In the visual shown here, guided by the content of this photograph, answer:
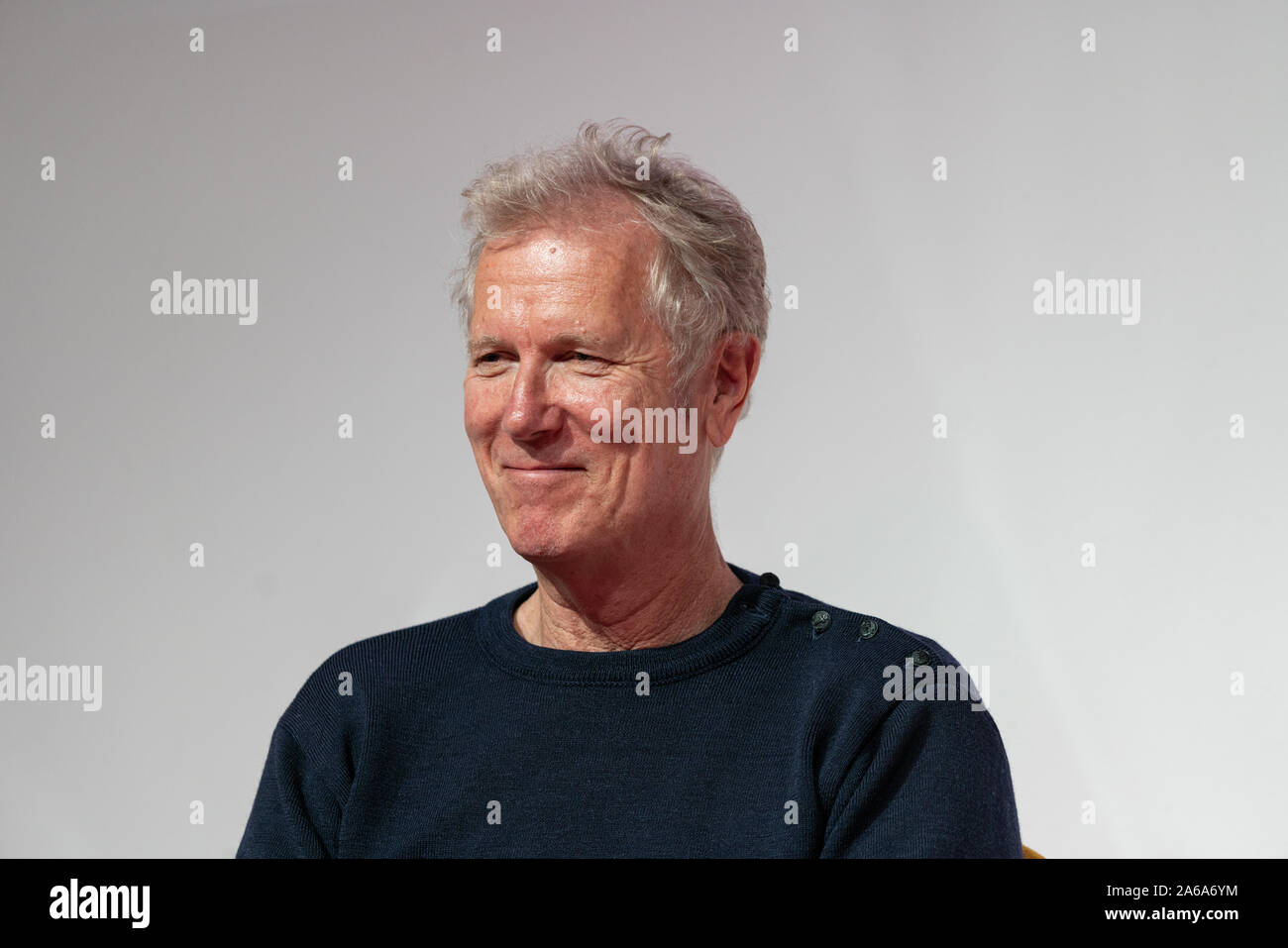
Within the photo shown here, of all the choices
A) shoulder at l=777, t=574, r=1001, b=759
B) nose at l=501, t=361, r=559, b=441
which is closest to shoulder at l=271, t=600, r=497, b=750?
nose at l=501, t=361, r=559, b=441

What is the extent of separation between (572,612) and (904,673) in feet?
1.56

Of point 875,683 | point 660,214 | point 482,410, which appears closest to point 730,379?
point 660,214

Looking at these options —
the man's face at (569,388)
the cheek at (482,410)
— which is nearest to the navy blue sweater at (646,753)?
the man's face at (569,388)

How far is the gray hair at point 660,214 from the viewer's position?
1.92m

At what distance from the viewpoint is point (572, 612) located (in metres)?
2.04

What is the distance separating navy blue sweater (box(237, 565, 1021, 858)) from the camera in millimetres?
1805

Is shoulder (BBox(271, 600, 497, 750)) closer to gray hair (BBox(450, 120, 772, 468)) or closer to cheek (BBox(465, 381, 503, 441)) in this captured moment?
cheek (BBox(465, 381, 503, 441))

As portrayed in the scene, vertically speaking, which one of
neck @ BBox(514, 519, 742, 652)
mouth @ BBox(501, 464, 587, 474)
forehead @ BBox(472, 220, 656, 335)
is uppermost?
forehead @ BBox(472, 220, 656, 335)

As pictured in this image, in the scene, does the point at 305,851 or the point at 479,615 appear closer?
the point at 305,851

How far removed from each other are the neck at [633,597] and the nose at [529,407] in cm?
20

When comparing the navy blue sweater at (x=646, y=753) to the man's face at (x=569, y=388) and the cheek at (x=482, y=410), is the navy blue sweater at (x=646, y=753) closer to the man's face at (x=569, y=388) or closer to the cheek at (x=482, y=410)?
the man's face at (x=569, y=388)
